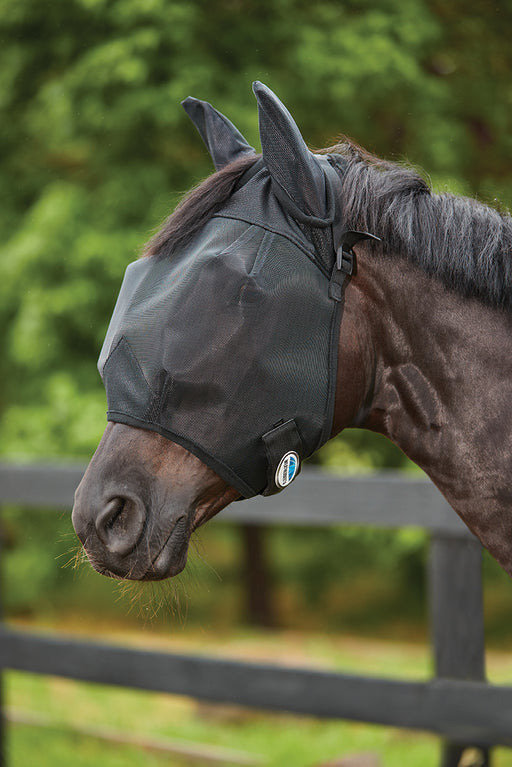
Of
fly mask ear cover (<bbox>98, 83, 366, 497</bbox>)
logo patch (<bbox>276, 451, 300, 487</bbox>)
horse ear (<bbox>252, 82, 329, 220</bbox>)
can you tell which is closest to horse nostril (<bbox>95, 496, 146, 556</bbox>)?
fly mask ear cover (<bbox>98, 83, 366, 497</bbox>)

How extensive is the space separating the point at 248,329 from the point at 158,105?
3900 millimetres

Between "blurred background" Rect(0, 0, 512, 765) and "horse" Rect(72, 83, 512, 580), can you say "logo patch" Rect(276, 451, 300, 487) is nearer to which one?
"horse" Rect(72, 83, 512, 580)

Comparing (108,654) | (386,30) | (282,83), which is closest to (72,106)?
(282,83)

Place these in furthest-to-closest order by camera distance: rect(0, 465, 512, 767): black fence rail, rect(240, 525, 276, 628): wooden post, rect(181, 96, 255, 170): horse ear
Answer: rect(240, 525, 276, 628): wooden post → rect(0, 465, 512, 767): black fence rail → rect(181, 96, 255, 170): horse ear

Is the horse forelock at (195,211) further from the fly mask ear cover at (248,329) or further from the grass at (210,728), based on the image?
the grass at (210,728)

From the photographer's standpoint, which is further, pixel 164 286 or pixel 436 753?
pixel 436 753

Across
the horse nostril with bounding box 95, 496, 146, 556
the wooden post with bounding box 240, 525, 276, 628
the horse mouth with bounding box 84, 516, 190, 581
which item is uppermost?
the horse nostril with bounding box 95, 496, 146, 556

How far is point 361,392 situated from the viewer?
1.42 metres

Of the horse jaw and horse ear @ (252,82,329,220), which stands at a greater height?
horse ear @ (252,82,329,220)

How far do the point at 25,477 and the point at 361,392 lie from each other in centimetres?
267

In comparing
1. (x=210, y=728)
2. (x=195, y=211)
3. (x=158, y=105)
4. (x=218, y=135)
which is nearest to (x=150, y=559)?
(x=195, y=211)

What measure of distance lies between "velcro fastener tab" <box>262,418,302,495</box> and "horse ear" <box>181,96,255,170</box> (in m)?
0.53

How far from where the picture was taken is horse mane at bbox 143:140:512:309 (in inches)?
53.6

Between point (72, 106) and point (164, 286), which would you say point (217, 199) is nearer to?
point (164, 286)
